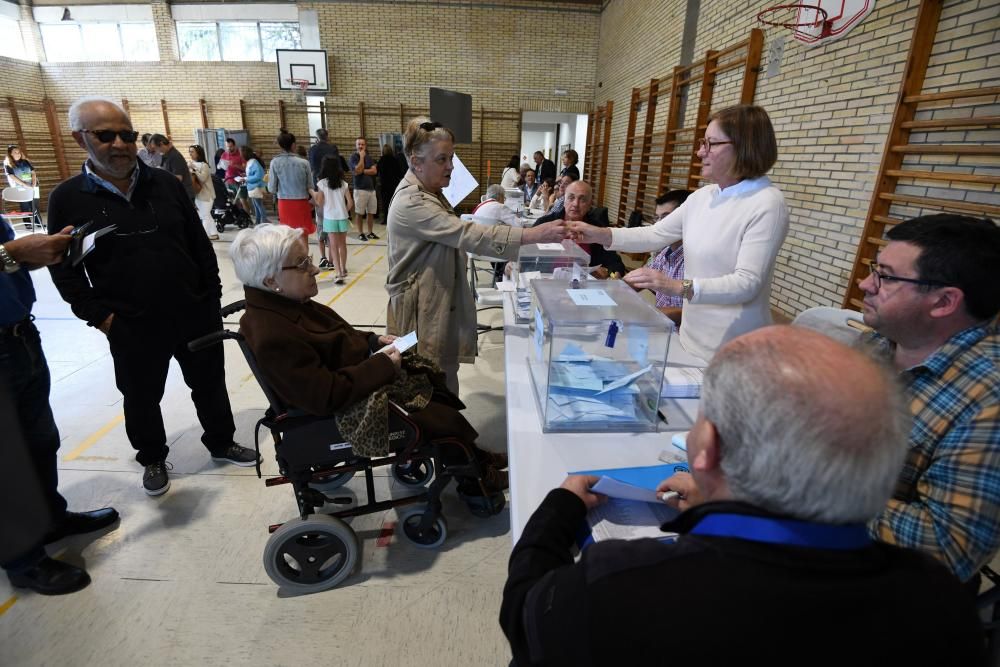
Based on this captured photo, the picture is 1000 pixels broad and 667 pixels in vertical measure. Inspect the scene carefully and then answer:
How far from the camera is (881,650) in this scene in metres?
0.59

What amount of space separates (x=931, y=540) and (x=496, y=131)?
43.3ft

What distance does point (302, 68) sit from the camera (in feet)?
39.3

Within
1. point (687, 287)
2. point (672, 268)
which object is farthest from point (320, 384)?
point (672, 268)

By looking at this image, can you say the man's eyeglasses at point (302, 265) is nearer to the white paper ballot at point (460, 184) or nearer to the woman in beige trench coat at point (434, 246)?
the woman in beige trench coat at point (434, 246)

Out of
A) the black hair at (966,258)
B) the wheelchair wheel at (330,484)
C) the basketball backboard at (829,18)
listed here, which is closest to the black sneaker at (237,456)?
the wheelchair wheel at (330,484)

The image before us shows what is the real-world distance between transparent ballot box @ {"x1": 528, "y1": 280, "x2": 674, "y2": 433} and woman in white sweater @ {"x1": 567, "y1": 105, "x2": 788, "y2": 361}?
21 centimetres

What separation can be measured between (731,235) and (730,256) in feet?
0.28

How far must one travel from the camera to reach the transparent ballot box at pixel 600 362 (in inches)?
61.3

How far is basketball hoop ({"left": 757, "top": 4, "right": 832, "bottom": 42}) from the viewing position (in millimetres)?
3967

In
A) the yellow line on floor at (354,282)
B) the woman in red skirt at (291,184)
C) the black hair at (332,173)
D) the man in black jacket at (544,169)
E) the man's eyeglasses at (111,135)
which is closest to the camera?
the man's eyeglasses at (111,135)

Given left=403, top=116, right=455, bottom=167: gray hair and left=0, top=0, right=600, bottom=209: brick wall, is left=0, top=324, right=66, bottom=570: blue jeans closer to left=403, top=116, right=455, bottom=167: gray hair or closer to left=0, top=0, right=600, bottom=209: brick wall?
left=403, top=116, right=455, bottom=167: gray hair

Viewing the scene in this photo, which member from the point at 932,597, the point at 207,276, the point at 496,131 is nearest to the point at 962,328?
the point at 932,597

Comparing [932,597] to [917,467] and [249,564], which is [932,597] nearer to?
[917,467]

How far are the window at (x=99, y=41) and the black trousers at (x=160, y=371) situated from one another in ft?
45.8
